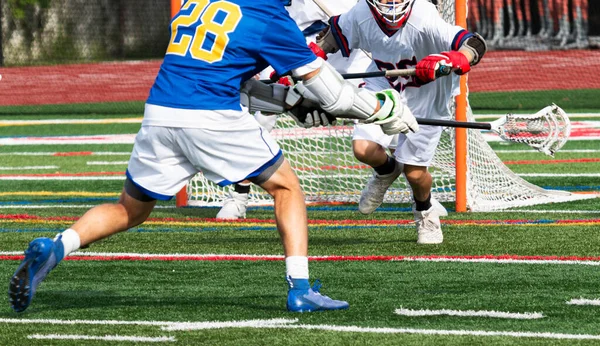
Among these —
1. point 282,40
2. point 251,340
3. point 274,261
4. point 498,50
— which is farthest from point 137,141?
point 498,50

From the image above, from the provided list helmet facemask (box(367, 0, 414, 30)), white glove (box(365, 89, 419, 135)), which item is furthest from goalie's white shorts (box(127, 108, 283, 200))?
helmet facemask (box(367, 0, 414, 30))

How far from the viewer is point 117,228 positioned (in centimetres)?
546

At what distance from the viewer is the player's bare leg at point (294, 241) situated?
532 cm

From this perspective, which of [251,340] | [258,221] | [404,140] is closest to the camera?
[251,340]

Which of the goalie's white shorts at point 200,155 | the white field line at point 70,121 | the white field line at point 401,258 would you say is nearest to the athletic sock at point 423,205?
the white field line at point 401,258

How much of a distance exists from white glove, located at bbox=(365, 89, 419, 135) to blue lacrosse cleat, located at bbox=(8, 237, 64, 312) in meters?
1.50

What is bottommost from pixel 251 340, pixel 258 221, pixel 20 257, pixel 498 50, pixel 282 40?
pixel 498 50

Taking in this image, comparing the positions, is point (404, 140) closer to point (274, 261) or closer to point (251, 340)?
point (274, 261)

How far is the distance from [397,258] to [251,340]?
2.22 meters

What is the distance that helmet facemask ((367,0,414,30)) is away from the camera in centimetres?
724

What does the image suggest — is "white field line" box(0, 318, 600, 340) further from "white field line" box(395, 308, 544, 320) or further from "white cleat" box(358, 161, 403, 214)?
"white cleat" box(358, 161, 403, 214)

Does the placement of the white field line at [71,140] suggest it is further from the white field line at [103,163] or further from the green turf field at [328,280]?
the green turf field at [328,280]

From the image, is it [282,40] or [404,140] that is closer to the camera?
[282,40]

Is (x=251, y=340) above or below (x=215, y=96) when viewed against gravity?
below
